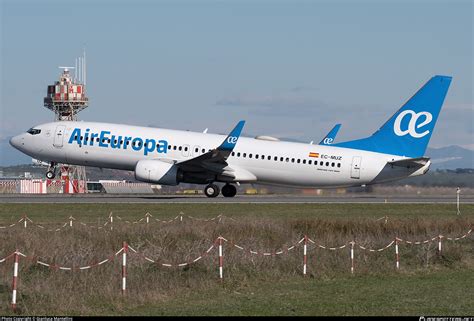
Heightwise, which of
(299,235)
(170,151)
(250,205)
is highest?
(170,151)

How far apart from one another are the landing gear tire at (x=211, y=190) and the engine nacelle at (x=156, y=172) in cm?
326

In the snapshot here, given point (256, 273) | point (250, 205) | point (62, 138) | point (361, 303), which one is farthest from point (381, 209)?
point (361, 303)

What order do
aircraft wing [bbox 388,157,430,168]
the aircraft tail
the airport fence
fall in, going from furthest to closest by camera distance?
the aircraft tail < aircraft wing [bbox 388,157,430,168] < the airport fence

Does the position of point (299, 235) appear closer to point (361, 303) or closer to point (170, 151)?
point (361, 303)

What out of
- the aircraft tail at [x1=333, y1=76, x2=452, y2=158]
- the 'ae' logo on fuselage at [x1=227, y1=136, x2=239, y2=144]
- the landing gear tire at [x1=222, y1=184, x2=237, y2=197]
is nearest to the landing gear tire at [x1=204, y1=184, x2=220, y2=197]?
the landing gear tire at [x1=222, y1=184, x2=237, y2=197]

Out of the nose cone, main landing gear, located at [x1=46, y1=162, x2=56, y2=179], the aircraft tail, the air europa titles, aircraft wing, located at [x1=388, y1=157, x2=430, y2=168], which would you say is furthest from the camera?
the nose cone

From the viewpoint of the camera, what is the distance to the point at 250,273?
24.8m

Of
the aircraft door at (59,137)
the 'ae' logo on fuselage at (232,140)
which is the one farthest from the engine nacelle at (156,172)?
the aircraft door at (59,137)

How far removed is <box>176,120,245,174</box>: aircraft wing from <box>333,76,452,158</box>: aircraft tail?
8411mm

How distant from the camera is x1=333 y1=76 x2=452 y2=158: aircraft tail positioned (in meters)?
59.8

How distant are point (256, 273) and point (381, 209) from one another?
27.0 m

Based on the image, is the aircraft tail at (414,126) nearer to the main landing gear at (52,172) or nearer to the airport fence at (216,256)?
the main landing gear at (52,172)

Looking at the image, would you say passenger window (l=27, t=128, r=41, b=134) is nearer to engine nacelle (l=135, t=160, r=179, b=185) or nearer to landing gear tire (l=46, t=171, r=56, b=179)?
landing gear tire (l=46, t=171, r=56, b=179)

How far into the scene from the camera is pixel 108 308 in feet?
65.2
